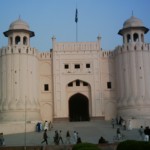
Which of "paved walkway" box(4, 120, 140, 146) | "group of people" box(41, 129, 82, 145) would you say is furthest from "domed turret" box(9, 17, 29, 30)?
"group of people" box(41, 129, 82, 145)

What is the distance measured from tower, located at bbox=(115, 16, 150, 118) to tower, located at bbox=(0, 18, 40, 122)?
7628 millimetres

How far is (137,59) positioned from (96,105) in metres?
5.53

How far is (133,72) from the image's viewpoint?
3142 cm

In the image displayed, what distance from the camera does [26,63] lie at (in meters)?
31.4

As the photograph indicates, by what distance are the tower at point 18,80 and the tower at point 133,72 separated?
25.0ft

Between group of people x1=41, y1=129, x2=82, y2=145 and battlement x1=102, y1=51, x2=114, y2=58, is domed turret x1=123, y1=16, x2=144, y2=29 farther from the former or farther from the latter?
group of people x1=41, y1=129, x2=82, y2=145

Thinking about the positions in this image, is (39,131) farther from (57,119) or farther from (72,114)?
(72,114)

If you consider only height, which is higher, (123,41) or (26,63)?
(123,41)

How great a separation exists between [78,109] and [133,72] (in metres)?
8.31

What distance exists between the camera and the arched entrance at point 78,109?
1408 inches

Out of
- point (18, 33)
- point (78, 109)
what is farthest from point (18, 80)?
point (78, 109)

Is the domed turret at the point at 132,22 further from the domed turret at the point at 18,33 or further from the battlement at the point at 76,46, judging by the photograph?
the domed turret at the point at 18,33

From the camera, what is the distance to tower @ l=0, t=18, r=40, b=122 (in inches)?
1185

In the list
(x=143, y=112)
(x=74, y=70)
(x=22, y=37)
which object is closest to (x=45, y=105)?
(x=74, y=70)
